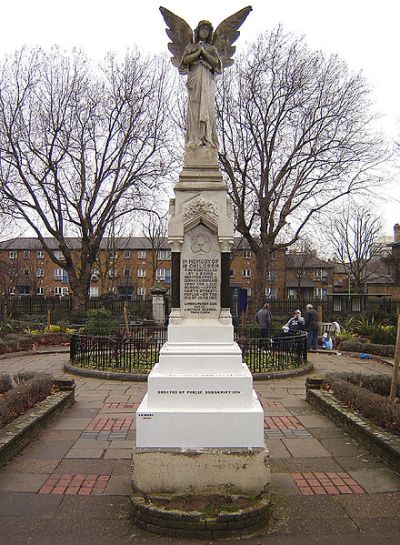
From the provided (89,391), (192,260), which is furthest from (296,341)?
(192,260)

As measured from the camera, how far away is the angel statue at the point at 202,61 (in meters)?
6.26

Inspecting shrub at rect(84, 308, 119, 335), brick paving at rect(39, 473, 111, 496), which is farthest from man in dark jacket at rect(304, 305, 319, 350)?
brick paving at rect(39, 473, 111, 496)

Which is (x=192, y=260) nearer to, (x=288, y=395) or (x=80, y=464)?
(x=80, y=464)

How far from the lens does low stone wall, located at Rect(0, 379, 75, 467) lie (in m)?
6.08

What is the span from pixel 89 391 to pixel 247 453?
269 inches

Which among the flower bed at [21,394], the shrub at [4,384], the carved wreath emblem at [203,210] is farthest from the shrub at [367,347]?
the carved wreath emblem at [203,210]

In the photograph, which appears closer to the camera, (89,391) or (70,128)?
(89,391)

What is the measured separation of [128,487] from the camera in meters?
5.32

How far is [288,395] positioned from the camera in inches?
410

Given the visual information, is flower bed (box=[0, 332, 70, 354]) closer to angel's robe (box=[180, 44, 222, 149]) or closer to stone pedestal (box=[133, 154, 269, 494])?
stone pedestal (box=[133, 154, 269, 494])

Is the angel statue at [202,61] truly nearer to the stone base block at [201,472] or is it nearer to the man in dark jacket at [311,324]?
the stone base block at [201,472]

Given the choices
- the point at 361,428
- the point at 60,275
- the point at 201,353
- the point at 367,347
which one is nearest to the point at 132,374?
the point at 361,428

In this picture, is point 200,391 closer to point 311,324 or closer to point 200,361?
point 200,361

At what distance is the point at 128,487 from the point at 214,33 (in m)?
5.59
